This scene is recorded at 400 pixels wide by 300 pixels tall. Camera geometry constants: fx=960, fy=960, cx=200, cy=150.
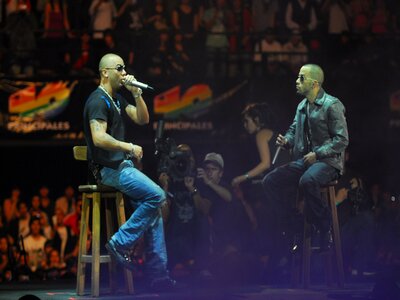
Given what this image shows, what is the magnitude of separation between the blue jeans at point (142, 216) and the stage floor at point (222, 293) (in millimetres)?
296

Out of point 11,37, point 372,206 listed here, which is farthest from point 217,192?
point 11,37

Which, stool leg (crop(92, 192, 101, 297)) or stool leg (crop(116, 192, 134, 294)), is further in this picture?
stool leg (crop(116, 192, 134, 294))

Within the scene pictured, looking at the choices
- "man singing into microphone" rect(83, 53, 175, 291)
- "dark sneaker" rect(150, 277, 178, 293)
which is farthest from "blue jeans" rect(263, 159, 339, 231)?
"dark sneaker" rect(150, 277, 178, 293)

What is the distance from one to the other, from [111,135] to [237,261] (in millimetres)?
3380

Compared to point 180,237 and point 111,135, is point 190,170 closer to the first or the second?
point 180,237

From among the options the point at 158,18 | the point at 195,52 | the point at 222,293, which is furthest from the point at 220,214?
the point at 158,18

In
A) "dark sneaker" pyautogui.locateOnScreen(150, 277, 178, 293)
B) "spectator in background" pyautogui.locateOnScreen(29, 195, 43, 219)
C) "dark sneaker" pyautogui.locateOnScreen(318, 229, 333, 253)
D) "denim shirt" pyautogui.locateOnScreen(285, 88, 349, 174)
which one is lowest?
"dark sneaker" pyautogui.locateOnScreen(150, 277, 178, 293)

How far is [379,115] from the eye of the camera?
14.3 metres

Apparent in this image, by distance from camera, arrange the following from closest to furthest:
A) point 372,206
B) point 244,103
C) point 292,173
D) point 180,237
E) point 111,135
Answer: point 111,135 → point 292,173 → point 180,237 → point 372,206 → point 244,103

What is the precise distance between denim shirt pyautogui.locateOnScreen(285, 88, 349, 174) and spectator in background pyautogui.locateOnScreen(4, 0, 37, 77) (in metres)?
6.58

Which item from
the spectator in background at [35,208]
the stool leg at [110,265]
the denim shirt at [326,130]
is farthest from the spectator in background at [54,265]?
the denim shirt at [326,130]

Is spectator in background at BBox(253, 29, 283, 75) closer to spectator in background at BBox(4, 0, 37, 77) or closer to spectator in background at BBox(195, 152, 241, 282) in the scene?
spectator in background at BBox(4, 0, 37, 77)

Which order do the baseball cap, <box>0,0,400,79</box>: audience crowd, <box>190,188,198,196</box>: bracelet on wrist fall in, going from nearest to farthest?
1. <box>190,188,198,196</box>: bracelet on wrist
2. the baseball cap
3. <box>0,0,400,79</box>: audience crowd

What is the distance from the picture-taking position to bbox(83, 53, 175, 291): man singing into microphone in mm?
7645
